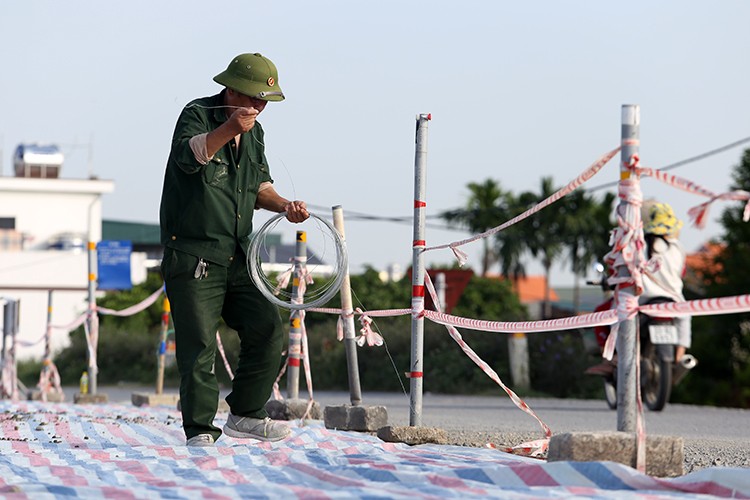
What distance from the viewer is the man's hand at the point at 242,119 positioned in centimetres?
624

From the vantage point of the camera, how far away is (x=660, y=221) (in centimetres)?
1228

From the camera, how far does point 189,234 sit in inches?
268

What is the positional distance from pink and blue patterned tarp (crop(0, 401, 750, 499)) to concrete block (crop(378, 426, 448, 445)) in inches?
4.5

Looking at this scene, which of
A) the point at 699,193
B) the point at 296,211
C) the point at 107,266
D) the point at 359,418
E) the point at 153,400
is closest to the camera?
the point at 699,193

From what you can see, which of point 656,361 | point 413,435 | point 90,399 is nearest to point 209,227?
point 413,435

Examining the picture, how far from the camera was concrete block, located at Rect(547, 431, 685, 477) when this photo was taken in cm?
511

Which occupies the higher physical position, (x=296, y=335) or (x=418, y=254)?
(x=418, y=254)

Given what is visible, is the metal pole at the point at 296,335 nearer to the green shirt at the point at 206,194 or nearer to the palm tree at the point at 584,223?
the green shirt at the point at 206,194

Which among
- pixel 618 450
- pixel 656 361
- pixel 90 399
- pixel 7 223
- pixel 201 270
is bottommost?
pixel 90 399

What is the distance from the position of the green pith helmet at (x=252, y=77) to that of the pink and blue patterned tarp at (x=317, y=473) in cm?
180

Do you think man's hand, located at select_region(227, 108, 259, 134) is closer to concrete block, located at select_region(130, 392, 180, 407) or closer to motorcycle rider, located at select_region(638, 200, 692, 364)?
motorcycle rider, located at select_region(638, 200, 692, 364)

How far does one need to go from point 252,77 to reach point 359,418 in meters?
2.36

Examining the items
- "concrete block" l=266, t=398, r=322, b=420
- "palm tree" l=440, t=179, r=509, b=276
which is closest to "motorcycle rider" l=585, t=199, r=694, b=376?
"concrete block" l=266, t=398, r=322, b=420

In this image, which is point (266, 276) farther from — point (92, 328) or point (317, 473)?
point (92, 328)
